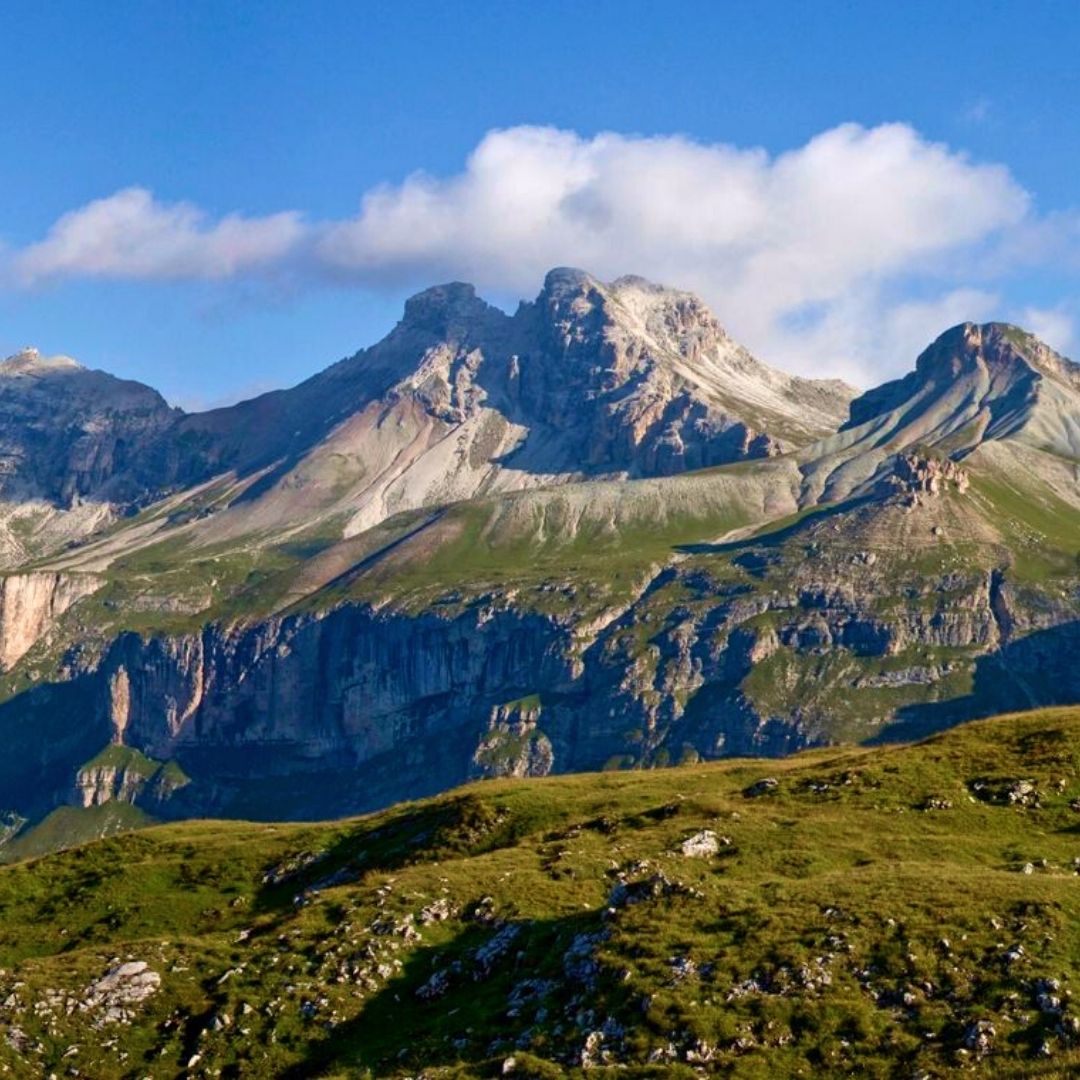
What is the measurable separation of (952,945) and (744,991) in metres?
6.77

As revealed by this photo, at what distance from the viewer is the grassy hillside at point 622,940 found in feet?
153

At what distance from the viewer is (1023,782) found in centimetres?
7019

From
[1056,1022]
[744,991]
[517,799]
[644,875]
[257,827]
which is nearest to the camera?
[1056,1022]

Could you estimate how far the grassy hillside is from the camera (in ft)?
153

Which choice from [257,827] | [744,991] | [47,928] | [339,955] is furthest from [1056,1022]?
[257,827]

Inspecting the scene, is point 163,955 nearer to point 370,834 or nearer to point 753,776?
point 370,834

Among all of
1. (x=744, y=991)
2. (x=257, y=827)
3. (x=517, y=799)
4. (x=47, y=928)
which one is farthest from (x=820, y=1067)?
(x=257, y=827)

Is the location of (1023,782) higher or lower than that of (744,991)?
higher

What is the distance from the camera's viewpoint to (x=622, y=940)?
53.5 m

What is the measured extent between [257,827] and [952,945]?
57.9m

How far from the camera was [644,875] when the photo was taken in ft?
204

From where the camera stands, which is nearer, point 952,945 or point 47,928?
point 952,945

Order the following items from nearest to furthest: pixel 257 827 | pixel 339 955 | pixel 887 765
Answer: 1. pixel 339 955
2. pixel 887 765
3. pixel 257 827

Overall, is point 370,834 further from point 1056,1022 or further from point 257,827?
point 1056,1022
